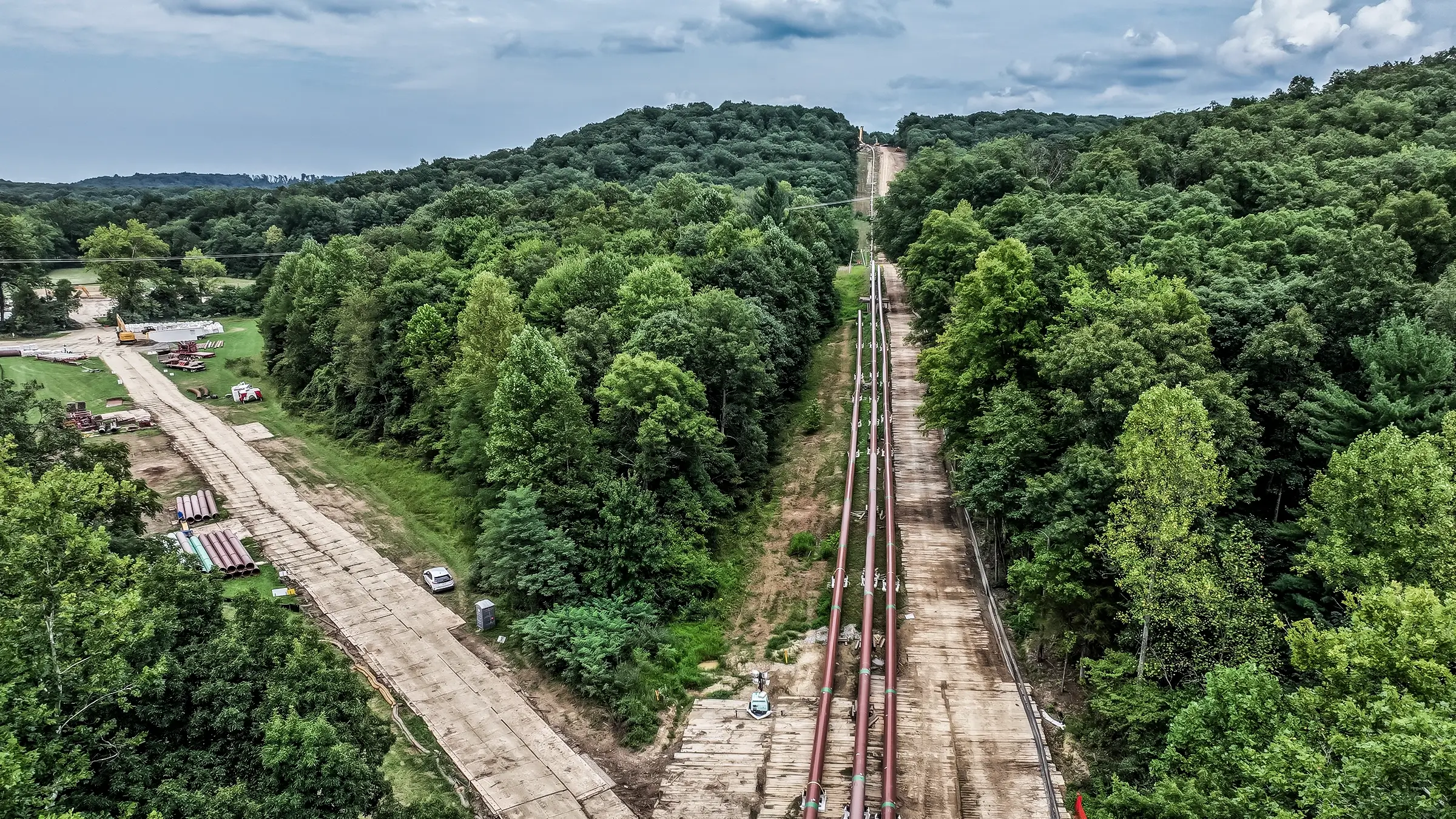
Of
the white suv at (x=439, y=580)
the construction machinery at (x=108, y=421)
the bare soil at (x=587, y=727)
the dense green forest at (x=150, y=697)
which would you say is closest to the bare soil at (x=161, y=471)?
the construction machinery at (x=108, y=421)

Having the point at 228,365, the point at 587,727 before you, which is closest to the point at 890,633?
the point at 587,727

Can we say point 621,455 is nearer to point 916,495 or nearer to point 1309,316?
point 916,495

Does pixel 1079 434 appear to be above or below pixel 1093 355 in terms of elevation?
below

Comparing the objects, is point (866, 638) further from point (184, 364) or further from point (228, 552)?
point (184, 364)

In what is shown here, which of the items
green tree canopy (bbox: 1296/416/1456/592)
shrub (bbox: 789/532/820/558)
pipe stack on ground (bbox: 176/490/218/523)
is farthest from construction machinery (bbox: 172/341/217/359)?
green tree canopy (bbox: 1296/416/1456/592)

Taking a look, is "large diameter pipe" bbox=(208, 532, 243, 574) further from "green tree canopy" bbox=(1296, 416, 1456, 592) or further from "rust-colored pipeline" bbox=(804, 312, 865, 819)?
"green tree canopy" bbox=(1296, 416, 1456, 592)

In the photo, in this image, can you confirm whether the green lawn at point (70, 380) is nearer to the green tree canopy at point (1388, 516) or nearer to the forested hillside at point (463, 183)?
the forested hillside at point (463, 183)

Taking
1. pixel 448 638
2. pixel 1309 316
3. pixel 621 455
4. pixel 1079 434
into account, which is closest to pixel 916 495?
pixel 1079 434
